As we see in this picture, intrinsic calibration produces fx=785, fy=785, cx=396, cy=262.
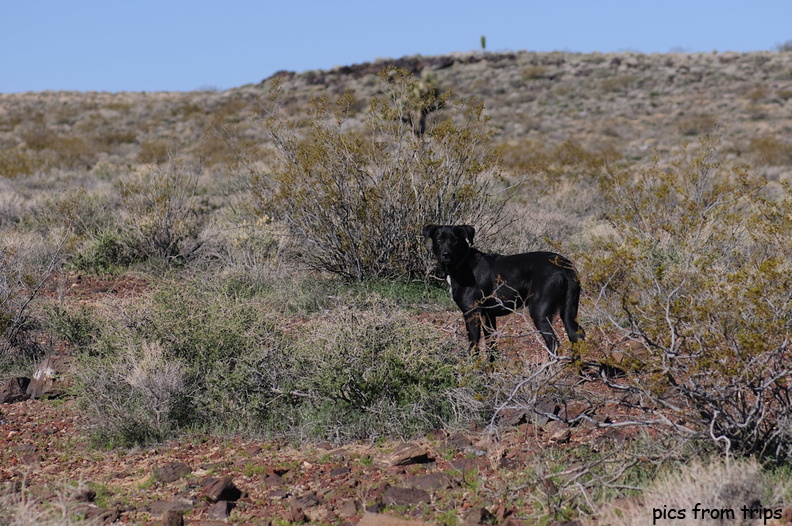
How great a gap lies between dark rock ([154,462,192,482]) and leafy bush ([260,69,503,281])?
4920mm

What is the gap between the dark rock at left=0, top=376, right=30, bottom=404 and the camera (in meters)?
6.88

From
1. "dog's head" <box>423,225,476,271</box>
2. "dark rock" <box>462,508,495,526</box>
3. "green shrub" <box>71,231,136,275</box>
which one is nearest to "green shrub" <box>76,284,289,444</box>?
"dog's head" <box>423,225,476,271</box>

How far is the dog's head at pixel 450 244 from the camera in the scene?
7020 millimetres

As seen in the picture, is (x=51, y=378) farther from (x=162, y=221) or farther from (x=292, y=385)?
(x=162, y=221)

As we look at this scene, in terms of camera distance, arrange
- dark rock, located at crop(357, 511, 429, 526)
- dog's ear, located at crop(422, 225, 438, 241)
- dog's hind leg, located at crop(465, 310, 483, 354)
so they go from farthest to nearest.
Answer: dog's ear, located at crop(422, 225, 438, 241) < dog's hind leg, located at crop(465, 310, 483, 354) < dark rock, located at crop(357, 511, 429, 526)

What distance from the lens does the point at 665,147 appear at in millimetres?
31000

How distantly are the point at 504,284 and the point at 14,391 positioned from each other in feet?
14.5

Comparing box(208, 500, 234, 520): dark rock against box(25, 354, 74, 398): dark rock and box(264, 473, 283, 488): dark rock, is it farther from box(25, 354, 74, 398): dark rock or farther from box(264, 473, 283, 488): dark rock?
box(25, 354, 74, 398): dark rock

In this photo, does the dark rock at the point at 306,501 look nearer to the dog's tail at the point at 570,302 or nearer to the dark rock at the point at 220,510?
the dark rock at the point at 220,510

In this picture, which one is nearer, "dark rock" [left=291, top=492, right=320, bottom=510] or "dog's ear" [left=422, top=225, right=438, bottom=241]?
"dark rock" [left=291, top=492, right=320, bottom=510]

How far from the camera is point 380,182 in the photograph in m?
9.85

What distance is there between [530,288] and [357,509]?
2959 mm

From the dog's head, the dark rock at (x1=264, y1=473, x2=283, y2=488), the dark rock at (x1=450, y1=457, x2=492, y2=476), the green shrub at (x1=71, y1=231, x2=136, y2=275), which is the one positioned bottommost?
the dark rock at (x1=450, y1=457, x2=492, y2=476)

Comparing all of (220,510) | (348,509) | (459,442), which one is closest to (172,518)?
(220,510)
